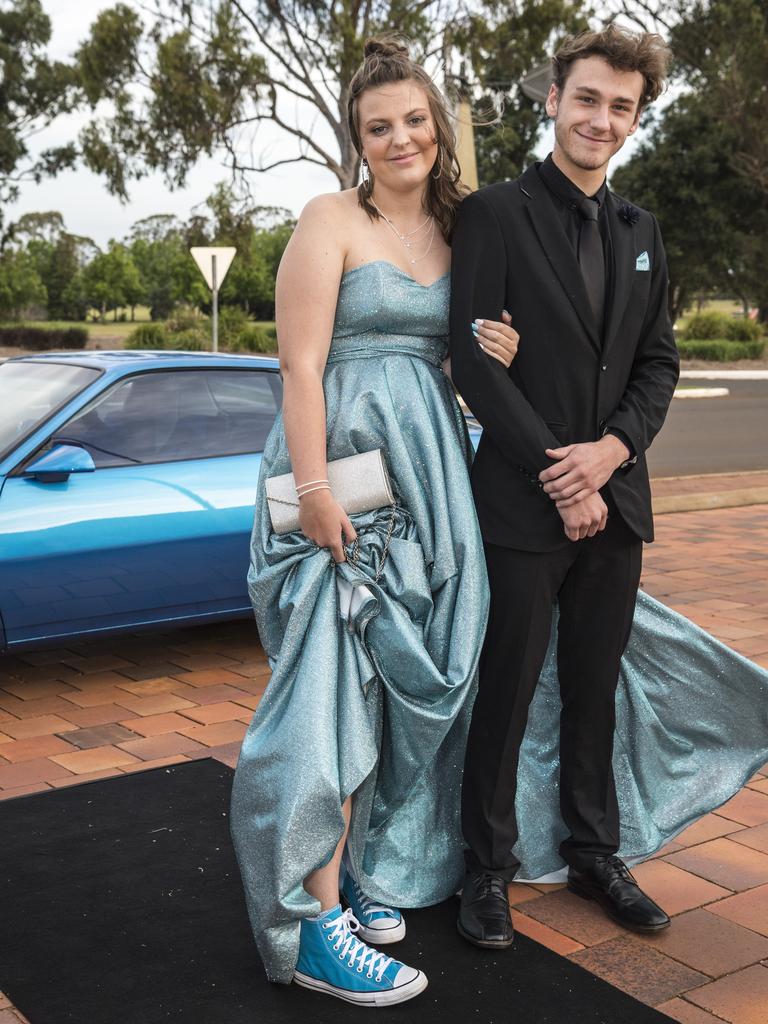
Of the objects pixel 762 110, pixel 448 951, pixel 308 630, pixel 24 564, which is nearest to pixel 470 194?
pixel 308 630

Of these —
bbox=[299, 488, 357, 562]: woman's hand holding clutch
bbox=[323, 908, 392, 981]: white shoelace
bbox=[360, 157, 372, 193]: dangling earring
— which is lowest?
bbox=[323, 908, 392, 981]: white shoelace

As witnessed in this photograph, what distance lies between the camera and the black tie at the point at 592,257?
8.72 ft

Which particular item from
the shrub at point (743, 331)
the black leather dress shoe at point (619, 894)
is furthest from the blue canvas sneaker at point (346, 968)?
the shrub at point (743, 331)

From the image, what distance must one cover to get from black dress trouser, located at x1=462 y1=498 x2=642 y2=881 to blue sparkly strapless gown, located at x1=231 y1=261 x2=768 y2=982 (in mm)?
74

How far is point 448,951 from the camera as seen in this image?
2664 mm

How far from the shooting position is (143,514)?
14.8 feet

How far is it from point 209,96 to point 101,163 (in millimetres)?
2786

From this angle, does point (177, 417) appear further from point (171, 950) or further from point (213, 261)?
point (213, 261)

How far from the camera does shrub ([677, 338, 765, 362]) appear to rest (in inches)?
1314

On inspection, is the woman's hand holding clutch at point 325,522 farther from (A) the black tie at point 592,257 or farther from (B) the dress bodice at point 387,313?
(A) the black tie at point 592,257

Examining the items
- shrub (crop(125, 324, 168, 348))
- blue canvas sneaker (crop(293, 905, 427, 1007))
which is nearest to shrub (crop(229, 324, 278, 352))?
shrub (crop(125, 324, 168, 348))

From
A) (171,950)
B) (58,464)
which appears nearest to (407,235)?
(171,950)

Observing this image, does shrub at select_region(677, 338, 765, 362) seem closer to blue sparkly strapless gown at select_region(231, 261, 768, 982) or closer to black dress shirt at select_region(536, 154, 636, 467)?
black dress shirt at select_region(536, 154, 636, 467)

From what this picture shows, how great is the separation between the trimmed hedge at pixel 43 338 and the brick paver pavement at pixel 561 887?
31.7 metres
